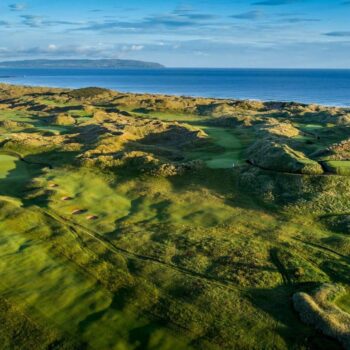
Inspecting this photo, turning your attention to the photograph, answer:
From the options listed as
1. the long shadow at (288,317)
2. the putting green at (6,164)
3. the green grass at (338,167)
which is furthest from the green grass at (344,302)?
the putting green at (6,164)

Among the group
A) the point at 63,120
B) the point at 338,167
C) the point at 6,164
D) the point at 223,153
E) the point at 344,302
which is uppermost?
the point at 338,167

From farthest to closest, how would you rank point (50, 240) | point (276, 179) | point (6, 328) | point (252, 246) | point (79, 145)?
1. point (79, 145)
2. point (276, 179)
3. point (50, 240)
4. point (252, 246)
5. point (6, 328)

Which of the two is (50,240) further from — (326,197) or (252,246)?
(326,197)

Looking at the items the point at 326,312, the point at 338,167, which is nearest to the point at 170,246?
the point at 326,312

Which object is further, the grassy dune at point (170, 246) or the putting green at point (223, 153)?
the putting green at point (223, 153)

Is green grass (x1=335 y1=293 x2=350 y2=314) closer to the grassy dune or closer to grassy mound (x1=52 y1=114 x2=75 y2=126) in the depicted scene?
the grassy dune

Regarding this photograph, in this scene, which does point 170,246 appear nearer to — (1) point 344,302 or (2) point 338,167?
(1) point 344,302

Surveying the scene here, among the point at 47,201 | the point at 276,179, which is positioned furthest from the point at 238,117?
the point at 47,201

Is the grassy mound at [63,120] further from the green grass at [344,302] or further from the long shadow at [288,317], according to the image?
the green grass at [344,302]
